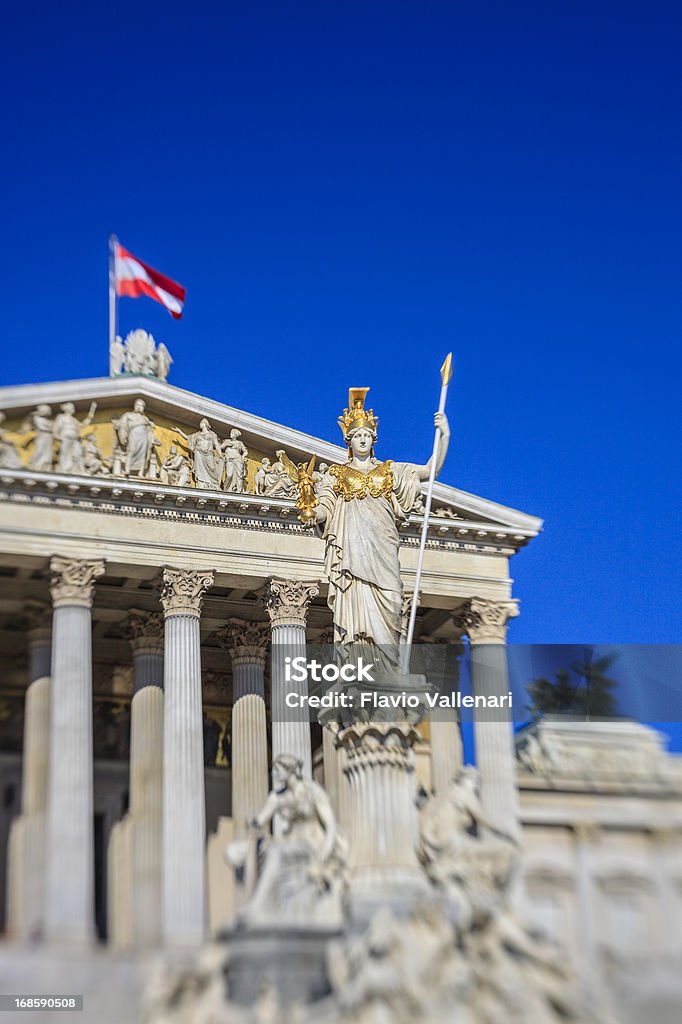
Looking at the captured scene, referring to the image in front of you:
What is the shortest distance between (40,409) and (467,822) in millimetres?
25115

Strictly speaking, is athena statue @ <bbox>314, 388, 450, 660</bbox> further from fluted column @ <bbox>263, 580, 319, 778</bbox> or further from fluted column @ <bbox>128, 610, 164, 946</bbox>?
fluted column @ <bbox>128, 610, 164, 946</bbox>

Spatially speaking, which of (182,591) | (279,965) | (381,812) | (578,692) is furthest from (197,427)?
(279,965)

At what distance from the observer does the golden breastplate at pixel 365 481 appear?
17.6 m

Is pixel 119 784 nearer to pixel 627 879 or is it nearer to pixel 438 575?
pixel 438 575

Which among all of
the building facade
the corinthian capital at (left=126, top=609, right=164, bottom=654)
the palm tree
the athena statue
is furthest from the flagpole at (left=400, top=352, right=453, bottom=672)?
the corinthian capital at (left=126, top=609, right=164, bottom=654)

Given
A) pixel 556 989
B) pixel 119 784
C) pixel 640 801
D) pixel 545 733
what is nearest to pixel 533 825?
pixel 640 801

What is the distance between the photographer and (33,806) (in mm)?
36312

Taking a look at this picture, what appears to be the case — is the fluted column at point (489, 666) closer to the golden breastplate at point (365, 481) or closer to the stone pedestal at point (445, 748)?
the stone pedestal at point (445, 748)

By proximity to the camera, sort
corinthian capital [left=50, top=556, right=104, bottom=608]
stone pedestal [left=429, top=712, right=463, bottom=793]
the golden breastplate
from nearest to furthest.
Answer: the golden breastplate, corinthian capital [left=50, top=556, right=104, bottom=608], stone pedestal [left=429, top=712, right=463, bottom=793]

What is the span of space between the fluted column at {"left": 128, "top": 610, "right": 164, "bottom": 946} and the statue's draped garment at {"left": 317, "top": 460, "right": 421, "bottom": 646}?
20333mm

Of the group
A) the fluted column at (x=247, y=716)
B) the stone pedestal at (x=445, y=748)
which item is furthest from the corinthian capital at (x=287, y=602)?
the stone pedestal at (x=445, y=748)

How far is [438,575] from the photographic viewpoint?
41.0m

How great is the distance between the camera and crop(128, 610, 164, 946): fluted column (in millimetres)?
36531

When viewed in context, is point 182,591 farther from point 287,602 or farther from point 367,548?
point 367,548
